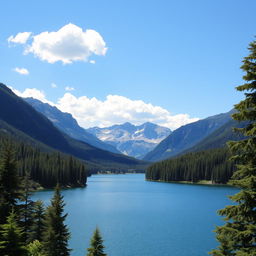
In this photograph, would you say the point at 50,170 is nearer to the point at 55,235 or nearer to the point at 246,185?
the point at 55,235

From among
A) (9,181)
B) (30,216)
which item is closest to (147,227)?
(30,216)

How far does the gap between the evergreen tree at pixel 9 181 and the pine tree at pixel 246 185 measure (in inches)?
696

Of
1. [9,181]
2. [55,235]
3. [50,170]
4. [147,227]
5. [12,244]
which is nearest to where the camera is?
[12,244]

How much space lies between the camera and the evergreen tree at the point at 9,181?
26.8 meters

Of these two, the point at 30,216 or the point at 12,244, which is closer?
the point at 12,244

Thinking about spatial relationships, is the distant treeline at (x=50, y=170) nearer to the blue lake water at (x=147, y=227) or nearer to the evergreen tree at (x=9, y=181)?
the blue lake water at (x=147, y=227)

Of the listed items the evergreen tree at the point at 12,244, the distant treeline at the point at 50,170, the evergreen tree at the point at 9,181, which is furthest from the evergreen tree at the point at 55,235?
the distant treeline at the point at 50,170

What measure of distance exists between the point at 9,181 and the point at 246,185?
785 inches

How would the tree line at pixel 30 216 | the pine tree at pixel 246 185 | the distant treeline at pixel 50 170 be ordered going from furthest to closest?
the distant treeline at pixel 50 170
the tree line at pixel 30 216
the pine tree at pixel 246 185

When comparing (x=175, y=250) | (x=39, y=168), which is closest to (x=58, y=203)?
(x=175, y=250)

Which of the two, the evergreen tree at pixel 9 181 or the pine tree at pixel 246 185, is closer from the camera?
the pine tree at pixel 246 185

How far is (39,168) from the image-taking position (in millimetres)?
165750

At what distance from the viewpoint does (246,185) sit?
15680 millimetres

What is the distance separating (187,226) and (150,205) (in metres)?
38.8
